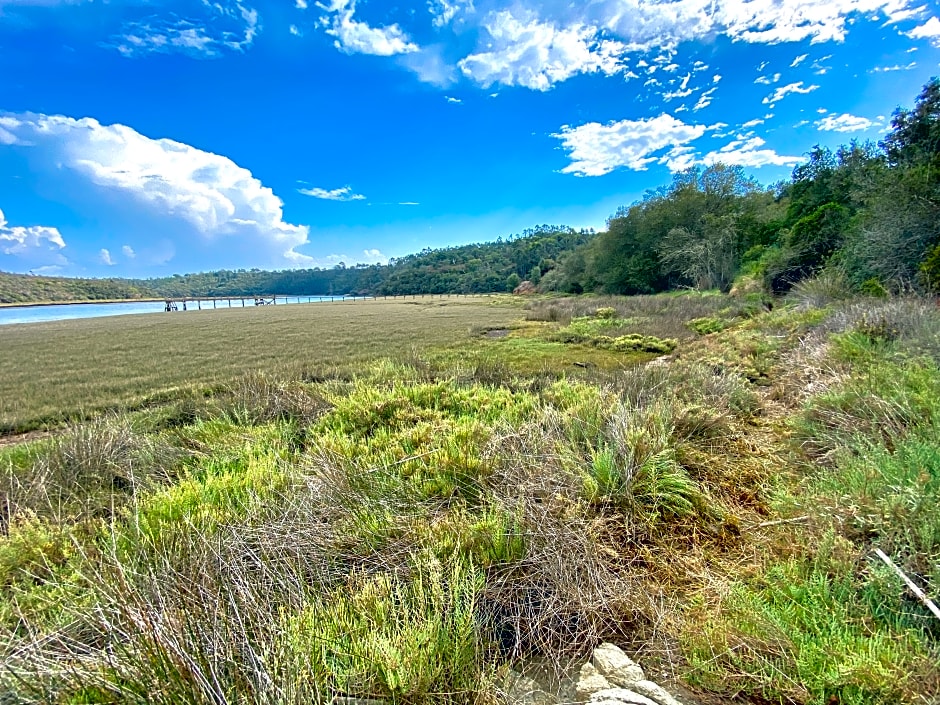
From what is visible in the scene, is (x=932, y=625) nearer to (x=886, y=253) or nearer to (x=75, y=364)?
(x=886, y=253)

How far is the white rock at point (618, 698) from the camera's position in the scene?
148 cm

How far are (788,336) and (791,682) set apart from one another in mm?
8982

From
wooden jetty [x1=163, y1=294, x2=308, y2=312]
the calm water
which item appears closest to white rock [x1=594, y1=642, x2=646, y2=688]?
the calm water

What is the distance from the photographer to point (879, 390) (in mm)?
3469

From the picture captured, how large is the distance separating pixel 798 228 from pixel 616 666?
2158 cm

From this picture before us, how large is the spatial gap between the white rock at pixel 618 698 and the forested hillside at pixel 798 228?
11.2 metres

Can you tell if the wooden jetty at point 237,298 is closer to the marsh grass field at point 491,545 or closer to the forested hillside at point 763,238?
the forested hillside at point 763,238

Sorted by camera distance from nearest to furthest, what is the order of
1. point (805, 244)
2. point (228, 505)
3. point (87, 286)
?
point (228, 505) → point (805, 244) → point (87, 286)

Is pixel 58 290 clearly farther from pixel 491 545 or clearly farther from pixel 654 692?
pixel 654 692

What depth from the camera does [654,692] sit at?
1.54 m

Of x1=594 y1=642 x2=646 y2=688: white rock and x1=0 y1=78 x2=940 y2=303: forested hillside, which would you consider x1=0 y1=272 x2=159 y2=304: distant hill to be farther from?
x1=594 y1=642 x2=646 y2=688: white rock

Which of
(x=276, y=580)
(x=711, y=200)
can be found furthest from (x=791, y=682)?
(x=711, y=200)

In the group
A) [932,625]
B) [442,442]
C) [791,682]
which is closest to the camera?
[791,682]

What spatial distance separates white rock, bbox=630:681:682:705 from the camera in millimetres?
1500
